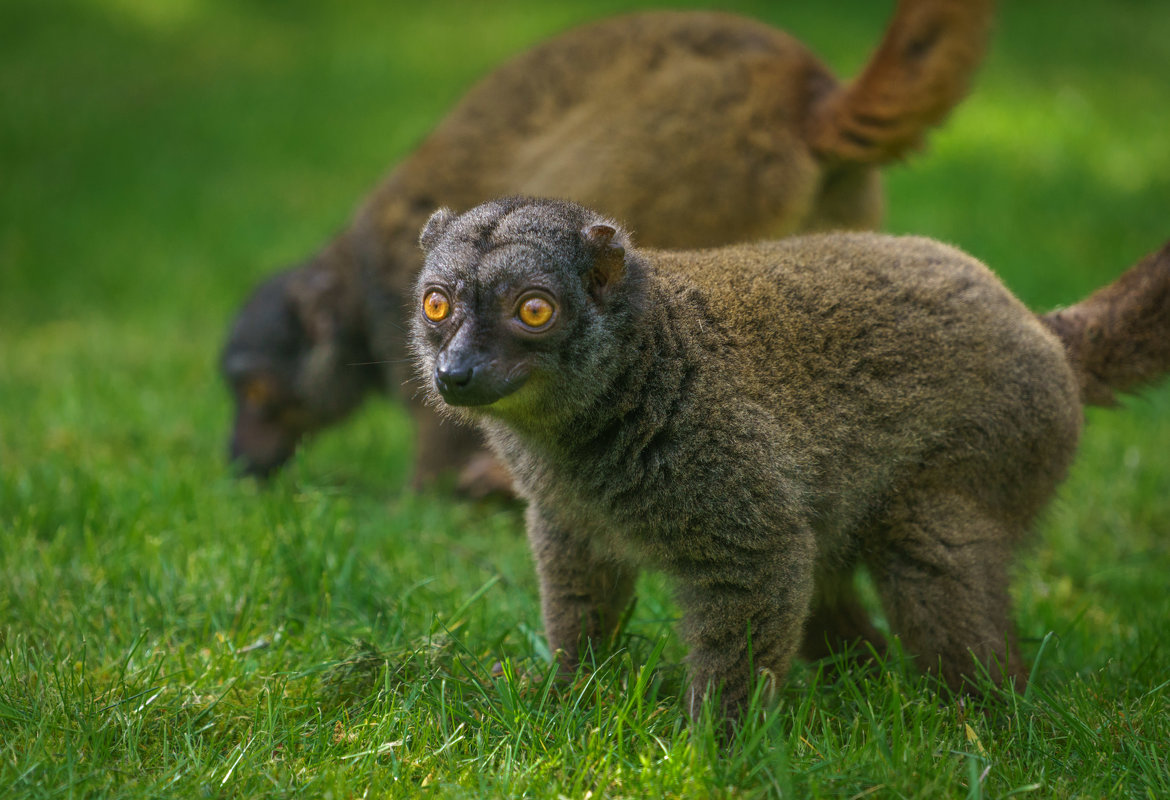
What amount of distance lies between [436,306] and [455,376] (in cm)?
33

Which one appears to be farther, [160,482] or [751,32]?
[751,32]

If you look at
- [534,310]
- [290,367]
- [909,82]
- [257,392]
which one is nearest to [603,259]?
[534,310]

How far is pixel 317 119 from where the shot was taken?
13.6m

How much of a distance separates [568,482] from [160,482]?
273cm

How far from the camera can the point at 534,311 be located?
3154mm

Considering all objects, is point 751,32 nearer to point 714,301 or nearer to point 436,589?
point 714,301

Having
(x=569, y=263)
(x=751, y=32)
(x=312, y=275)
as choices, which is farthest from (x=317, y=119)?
(x=569, y=263)

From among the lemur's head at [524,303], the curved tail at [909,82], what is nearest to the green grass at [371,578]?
the lemur's head at [524,303]

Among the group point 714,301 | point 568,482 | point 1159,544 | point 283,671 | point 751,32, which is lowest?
point 1159,544

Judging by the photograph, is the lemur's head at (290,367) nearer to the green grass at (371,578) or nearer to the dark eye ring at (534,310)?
the green grass at (371,578)

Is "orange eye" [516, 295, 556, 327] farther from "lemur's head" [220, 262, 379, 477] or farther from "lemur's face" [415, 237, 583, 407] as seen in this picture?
"lemur's head" [220, 262, 379, 477]

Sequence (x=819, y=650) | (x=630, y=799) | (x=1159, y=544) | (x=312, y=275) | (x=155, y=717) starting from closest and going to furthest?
1. (x=630, y=799)
2. (x=155, y=717)
3. (x=819, y=650)
4. (x=1159, y=544)
5. (x=312, y=275)

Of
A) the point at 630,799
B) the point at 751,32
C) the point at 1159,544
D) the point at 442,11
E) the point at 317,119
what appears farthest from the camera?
the point at 442,11

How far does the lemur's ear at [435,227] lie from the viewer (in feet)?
11.7
